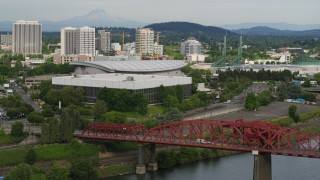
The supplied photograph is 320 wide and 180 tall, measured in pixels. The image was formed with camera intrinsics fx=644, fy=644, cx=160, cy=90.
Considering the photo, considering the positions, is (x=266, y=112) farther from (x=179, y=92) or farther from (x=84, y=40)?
(x=84, y=40)

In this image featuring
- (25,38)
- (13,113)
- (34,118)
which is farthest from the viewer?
Result: (25,38)

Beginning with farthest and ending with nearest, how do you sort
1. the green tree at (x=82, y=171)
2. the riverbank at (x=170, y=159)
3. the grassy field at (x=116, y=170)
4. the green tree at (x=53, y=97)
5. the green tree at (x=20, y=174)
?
the green tree at (x=53, y=97) → the riverbank at (x=170, y=159) → the grassy field at (x=116, y=170) → the green tree at (x=82, y=171) → the green tree at (x=20, y=174)

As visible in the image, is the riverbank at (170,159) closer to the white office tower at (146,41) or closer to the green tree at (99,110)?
the green tree at (99,110)

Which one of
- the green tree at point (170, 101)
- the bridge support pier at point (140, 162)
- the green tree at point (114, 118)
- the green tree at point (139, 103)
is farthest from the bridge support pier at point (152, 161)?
the green tree at point (170, 101)

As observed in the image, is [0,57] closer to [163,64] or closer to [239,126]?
[163,64]

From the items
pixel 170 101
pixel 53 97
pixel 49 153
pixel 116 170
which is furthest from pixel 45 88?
pixel 116 170

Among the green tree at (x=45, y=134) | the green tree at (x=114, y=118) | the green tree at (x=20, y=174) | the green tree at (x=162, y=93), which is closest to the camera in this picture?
the green tree at (x=20, y=174)
